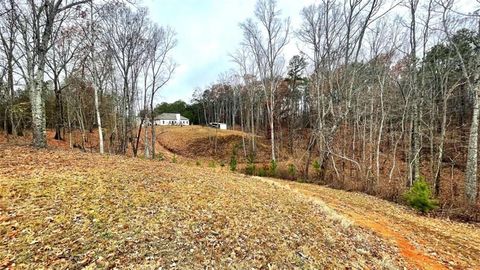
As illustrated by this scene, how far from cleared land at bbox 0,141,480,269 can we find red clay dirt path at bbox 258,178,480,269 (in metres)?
0.03

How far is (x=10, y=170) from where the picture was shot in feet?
20.4

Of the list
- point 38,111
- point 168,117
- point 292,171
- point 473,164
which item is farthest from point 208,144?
point 168,117

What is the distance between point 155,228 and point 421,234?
256 inches

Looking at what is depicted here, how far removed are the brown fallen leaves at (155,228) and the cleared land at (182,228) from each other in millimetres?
16

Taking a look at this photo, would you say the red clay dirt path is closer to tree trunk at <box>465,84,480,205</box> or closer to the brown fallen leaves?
the brown fallen leaves

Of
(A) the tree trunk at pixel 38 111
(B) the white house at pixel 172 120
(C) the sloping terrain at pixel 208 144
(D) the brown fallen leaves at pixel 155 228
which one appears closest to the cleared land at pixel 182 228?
(D) the brown fallen leaves at pixel 155 228

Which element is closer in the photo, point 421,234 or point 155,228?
point 155,228

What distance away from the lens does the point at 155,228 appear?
4.30 metres

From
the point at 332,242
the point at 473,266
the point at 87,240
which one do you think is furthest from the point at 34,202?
the point at 473,266

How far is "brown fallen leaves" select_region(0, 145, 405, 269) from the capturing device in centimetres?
349

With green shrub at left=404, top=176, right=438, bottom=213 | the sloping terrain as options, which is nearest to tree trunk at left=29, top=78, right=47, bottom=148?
green shrub at left=404, top=176, right=438, bottom=213

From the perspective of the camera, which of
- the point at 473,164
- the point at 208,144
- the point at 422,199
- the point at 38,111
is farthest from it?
the point at 208,144

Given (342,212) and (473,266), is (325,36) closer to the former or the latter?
(342,212)

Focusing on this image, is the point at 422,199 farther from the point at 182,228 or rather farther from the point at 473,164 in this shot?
the point at 182,228
